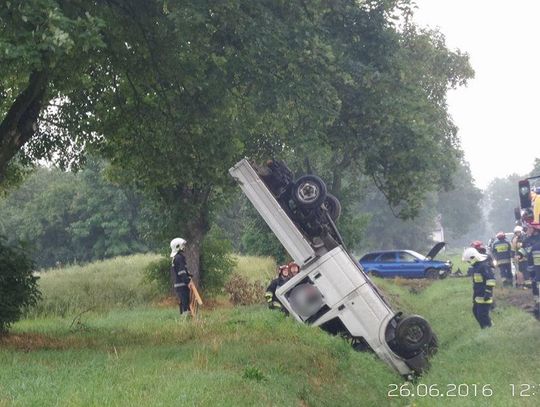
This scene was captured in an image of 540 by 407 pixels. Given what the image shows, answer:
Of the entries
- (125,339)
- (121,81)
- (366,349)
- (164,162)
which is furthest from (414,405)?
(121,81)

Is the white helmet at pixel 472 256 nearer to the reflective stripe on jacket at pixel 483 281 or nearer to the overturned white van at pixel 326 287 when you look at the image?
the reflective stripe on jacket at pixel 483 281

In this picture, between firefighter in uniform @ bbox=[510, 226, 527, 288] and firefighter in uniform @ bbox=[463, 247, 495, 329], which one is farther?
firefighter in uniform @ bbox=[510, 226, 527, 288]

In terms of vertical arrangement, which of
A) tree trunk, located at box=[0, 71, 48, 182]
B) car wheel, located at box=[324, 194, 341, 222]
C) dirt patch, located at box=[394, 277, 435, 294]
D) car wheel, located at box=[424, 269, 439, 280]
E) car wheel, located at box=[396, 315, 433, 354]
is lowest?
dirt patch, located at box=[394, 277, 435, 294]

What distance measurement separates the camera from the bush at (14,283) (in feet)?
36.0

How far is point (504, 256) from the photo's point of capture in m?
22.8

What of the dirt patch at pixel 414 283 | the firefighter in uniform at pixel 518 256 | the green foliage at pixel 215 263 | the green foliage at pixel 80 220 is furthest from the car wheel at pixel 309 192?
the green foliage at pixel 80 220

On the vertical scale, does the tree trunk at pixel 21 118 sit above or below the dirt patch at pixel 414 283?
above

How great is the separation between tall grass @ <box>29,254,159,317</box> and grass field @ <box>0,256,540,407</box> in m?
2.84

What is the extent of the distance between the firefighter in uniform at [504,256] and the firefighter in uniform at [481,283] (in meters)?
8.29

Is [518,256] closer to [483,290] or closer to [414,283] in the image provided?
[414,283]

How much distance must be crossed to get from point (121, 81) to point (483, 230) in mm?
163803

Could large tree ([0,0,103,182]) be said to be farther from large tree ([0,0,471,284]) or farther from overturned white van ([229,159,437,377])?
overturned white van ([229,159,437,377])

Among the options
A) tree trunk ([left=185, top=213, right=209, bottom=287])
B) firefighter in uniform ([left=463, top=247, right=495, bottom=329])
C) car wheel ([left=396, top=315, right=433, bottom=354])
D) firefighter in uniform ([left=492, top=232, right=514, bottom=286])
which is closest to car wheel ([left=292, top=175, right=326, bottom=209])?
car wheel ([left=396, top=315, right=433, bottom=354])

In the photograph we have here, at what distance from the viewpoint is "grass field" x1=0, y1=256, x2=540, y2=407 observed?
7.23 meters
